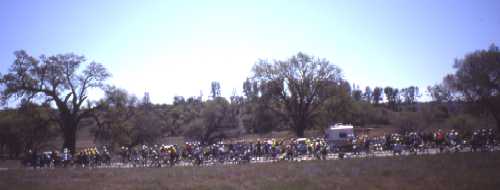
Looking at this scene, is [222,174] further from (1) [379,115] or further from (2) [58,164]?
(1) [379,115]

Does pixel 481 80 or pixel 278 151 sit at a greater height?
pixel 481 80

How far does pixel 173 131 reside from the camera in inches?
3391

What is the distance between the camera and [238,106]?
71.9 metres

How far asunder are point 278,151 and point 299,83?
28.3 m

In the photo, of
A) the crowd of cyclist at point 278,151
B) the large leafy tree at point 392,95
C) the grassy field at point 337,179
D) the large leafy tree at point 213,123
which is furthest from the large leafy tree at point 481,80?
the large leafy tree at point 392,95

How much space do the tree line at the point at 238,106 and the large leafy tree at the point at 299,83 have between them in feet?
0.44

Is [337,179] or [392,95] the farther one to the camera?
[392,95]

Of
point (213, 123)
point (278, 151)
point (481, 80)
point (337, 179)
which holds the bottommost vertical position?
point (337, 179)

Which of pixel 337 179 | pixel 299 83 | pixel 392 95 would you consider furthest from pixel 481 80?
pixel 392 95

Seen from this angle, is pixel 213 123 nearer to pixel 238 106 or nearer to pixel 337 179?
pixel 238 106

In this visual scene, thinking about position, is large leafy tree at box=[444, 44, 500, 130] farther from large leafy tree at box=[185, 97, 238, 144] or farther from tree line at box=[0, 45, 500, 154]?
large leafy tree at box=[185, 97, 238, 144]

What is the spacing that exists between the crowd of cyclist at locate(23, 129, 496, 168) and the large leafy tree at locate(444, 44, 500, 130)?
26.4 metres

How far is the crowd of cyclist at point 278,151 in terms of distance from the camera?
31219 millimetres

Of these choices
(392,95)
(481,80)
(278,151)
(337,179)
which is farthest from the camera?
(392,95)
